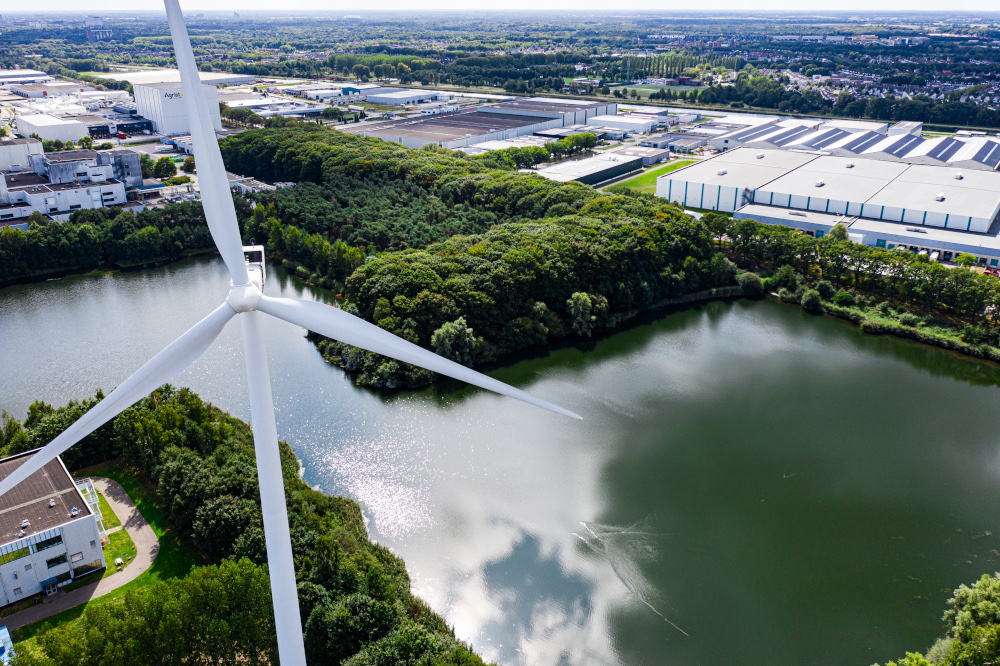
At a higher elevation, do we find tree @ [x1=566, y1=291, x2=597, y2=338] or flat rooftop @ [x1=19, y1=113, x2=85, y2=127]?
flat rooftop @ [x1=19, y1=113, x2=85, y2=127]

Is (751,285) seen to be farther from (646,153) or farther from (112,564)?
(112,564)

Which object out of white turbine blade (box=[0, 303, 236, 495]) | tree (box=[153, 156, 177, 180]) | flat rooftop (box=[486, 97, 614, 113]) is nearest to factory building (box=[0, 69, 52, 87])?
tree (box=[153, 156, 177, 180])

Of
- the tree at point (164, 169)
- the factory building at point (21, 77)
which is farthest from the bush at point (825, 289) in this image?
the factory building at point (21, 77)

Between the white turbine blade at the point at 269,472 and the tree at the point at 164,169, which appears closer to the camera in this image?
the white turbine blade at the point at 269,472

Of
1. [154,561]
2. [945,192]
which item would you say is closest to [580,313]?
[154,561]

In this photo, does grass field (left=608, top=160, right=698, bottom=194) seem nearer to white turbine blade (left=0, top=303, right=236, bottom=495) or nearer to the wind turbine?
the wind turbine

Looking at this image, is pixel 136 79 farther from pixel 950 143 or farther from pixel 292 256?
pixel 950 143

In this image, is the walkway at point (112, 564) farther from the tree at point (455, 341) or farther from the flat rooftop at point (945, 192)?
the flat rooftop at point (945, 192)
